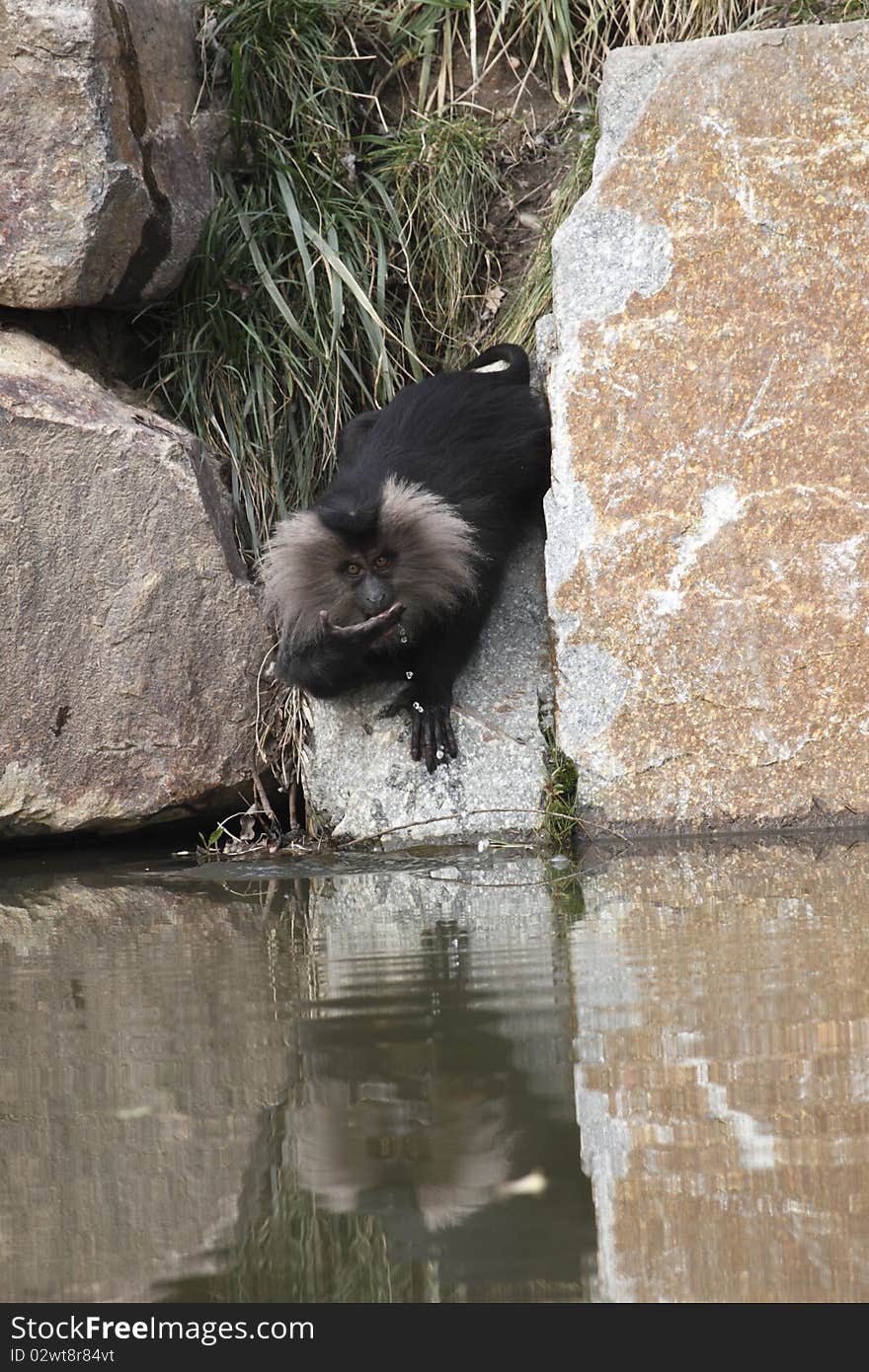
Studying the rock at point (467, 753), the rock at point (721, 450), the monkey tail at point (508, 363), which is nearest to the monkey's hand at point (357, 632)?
the rock at point (467, 753)

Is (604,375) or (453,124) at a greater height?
(453,124)

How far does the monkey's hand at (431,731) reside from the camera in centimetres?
462

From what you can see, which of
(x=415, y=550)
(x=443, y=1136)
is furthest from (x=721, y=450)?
(x=443, y=1136)

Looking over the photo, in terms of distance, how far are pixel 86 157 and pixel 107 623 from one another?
61.1 inches

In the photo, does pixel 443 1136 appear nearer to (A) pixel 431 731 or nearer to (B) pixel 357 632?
(B) pixel 357 632

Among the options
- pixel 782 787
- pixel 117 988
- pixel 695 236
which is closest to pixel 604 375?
pixel 695 236

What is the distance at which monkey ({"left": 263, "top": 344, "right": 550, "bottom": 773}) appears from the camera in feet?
14.7

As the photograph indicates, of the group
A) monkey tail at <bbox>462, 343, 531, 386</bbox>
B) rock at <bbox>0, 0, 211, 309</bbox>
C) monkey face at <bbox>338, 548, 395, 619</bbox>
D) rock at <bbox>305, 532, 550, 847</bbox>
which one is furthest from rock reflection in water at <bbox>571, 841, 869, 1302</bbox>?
rock at <bbox>0, 0, 211, 309</bbox>

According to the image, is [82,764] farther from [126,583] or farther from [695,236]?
[695,236]

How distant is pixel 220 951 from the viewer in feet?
10.1

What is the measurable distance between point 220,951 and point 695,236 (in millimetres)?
2695

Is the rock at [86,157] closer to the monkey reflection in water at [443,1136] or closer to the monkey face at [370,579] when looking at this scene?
the monkey face at [370,579]

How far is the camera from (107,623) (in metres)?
4.77

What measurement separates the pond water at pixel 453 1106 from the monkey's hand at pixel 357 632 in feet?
4.07
